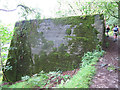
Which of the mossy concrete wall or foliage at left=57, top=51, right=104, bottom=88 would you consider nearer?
foliage at left=57, top=51, right=104, bottom=88

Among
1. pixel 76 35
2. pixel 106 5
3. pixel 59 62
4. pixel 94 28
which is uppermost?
pixel 106 5

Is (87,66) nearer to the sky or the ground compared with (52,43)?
nearer to the ground

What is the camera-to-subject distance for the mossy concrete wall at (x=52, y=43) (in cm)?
491

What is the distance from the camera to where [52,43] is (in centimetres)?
552

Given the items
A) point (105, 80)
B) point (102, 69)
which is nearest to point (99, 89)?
point (105, 80)

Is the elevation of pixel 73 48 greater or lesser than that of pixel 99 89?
greater

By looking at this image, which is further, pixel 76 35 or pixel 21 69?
pixel 21 69

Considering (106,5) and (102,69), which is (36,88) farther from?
(106,5)

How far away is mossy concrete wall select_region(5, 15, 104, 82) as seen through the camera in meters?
4.91

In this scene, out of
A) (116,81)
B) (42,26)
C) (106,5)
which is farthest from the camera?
(106,5)

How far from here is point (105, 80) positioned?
2600mm

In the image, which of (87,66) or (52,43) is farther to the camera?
(52,43)

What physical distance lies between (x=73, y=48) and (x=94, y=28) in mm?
1611

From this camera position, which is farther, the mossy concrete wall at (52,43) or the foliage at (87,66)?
the mossy concrete wall at (52,43)
